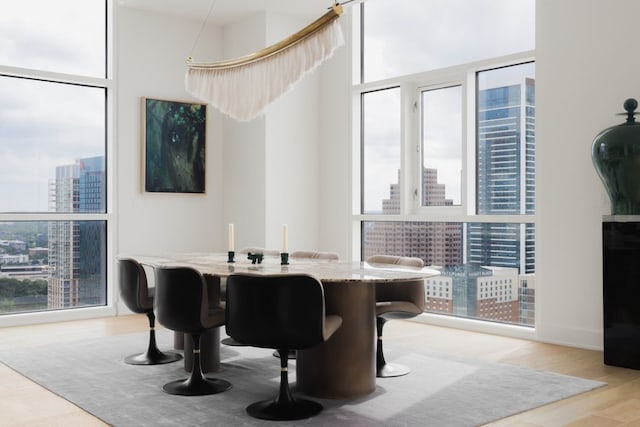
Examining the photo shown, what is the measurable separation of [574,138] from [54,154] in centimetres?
511

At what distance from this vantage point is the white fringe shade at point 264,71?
12.9ft

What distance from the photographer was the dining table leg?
405 cm

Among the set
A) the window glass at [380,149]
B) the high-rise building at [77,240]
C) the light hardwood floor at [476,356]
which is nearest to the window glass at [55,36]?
the high-rise building at [77,240]

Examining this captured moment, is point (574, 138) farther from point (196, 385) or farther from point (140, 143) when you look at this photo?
point (140, 143)

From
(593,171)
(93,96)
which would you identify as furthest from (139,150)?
(593,171)

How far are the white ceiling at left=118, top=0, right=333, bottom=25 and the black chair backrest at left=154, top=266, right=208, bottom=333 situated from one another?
13.9 ft

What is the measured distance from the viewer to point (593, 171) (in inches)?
216

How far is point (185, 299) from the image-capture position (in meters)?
3.98

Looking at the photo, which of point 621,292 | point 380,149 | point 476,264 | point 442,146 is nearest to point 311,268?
point 621,292

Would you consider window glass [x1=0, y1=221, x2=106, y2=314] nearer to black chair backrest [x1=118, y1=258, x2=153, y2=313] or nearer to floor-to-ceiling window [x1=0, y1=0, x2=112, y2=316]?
floor-to-ceiling window [x1=0, y1=0, x2=112, y2=316]

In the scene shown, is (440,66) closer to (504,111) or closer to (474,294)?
(504,111)

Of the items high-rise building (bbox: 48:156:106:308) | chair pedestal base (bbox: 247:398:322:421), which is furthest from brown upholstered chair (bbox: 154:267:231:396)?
high-rise building (bbox: 48:156:106:308)

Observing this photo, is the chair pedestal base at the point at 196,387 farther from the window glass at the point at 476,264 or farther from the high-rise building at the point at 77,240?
the high-rise building at the point at 77,240

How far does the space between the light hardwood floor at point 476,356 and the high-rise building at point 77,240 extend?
42cm
